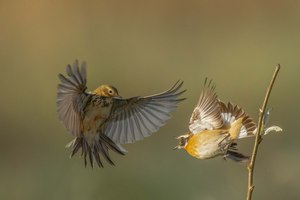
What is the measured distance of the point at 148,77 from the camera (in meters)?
5.94

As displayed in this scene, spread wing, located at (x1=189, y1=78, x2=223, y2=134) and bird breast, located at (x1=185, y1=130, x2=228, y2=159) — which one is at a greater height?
spread wing, located at (x1=189, y1=78, x2=223, y2=134)

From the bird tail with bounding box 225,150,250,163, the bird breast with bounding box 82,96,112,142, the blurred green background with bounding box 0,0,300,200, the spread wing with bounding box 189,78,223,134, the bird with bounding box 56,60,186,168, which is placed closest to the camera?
the bird tail with bounding box 225,150,250,163

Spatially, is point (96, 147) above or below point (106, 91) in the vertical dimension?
below

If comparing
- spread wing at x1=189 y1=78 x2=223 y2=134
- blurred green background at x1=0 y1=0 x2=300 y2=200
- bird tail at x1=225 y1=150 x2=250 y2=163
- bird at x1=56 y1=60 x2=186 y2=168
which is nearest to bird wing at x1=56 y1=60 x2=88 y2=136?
bird at x1=56 y1=60 x2=186 y2=168

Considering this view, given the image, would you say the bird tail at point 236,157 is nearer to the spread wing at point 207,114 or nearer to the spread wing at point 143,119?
the spread wing at point 207,114

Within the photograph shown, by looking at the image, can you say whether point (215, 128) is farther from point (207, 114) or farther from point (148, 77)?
point (148, 77)

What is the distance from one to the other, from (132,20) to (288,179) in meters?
2.92

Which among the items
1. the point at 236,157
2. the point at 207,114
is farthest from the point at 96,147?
the point at 236,157

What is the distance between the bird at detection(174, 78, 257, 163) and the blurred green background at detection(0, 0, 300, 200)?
179cm

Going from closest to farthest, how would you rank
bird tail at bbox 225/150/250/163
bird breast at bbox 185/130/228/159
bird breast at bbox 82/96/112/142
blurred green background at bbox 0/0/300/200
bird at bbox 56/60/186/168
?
bird tail at bbox 225/150/250/163 < bird breast at bbox 185/130/228/159 < bird at bbox 56/60/186/168 < bird breast at bbox 82/96/112/142 < blurred green background at bbox 0/0/300/200

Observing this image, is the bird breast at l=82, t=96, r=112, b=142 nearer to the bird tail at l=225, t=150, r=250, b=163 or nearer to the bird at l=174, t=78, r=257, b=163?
the bird at l=174, t=78, r=257, b=163

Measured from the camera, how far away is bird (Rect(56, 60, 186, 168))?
7.22ft

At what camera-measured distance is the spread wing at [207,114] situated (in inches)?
79.1

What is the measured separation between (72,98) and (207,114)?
1.05ft
